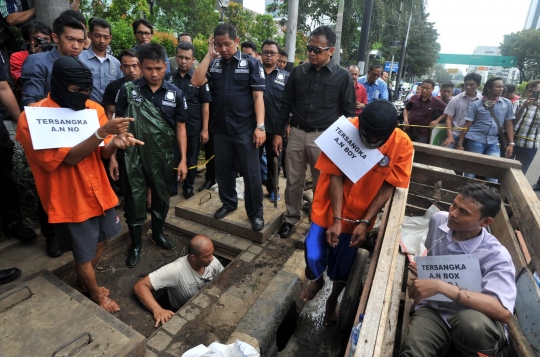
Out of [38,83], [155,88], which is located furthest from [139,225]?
[38,83]

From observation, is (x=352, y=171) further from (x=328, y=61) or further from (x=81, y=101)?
(x=81, y=101)

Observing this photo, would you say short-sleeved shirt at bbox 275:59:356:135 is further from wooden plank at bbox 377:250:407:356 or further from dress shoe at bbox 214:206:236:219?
wooden plank at bbox 377:250:407:356

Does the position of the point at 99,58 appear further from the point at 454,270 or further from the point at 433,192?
the point at 433,192

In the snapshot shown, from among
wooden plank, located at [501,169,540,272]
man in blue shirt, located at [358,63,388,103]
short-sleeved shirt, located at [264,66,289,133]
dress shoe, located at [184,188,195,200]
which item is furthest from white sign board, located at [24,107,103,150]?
man in blue shirt, located at [358,63,388,103]

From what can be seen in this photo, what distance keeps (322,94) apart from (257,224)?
158 centimetres

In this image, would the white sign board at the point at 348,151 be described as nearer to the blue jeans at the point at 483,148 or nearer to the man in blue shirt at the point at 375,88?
the blue jeans at the point at 483,148

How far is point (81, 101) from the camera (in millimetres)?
2074

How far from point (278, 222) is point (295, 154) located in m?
0.88

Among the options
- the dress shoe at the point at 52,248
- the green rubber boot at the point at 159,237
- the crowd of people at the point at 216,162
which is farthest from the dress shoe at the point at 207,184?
A: the dress shoe at the point at 52,248

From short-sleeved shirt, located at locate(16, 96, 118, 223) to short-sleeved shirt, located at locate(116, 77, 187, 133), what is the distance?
0.60 metres

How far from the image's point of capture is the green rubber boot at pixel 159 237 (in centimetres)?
341

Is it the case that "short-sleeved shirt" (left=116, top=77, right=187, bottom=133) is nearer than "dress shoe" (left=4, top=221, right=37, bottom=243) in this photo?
Yes

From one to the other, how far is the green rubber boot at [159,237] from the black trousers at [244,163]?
821mm

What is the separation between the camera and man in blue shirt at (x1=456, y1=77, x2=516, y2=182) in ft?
16.5
